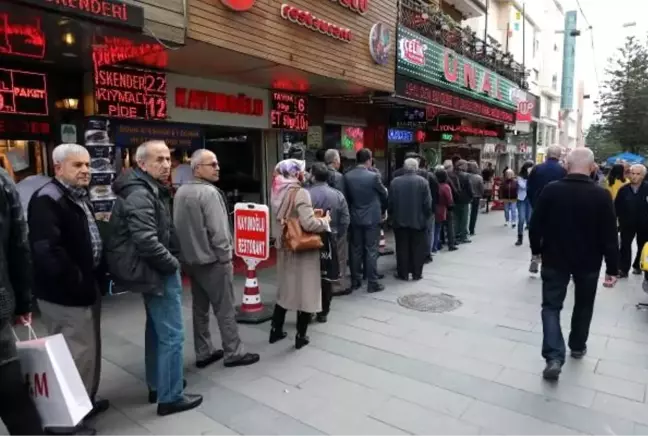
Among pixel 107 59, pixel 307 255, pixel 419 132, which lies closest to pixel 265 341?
pixel 307 255

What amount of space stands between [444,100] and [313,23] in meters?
5.32

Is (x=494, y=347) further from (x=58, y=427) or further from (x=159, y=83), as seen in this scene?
(x=159, y=83)

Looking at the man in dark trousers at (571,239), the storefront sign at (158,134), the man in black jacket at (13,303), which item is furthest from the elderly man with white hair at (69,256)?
the storefront sign at (158,134)

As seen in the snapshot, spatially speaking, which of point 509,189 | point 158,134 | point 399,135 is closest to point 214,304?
point 158,134

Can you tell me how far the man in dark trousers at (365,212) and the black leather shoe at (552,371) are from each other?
10.1 ft

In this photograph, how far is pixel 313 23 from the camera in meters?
7.26

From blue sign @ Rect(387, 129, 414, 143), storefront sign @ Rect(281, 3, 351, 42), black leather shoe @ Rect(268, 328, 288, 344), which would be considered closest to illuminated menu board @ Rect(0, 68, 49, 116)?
storefront sign @ Rect(281, 3, 351, 42)

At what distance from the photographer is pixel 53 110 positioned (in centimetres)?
630

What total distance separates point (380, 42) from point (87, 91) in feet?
17.1

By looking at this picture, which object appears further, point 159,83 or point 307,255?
point 159,83

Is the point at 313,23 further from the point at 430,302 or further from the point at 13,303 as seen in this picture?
the point at 13,303

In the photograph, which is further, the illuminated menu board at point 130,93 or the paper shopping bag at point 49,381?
the illuminated menu board at point 130,93

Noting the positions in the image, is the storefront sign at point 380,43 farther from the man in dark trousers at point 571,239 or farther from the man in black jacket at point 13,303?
the man in black jacket at point 13,303

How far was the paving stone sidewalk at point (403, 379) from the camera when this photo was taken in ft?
11.3
